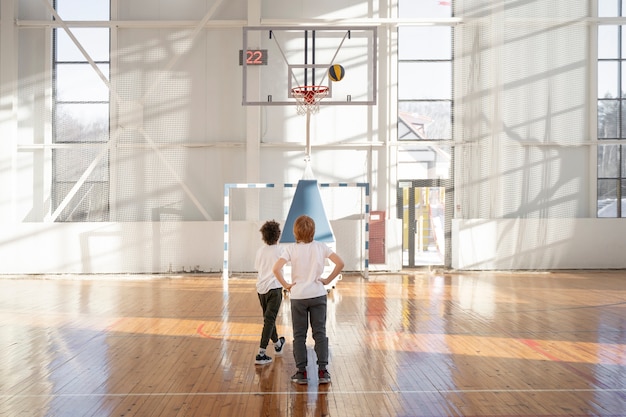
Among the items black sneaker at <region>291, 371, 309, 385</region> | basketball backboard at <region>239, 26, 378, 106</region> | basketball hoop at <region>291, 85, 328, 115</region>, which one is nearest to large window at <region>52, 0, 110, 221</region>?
basketball backboard at <region>239, 26, 378, 106</region>

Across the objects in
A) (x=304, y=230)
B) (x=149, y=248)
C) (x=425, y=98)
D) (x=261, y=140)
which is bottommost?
(x=149, y=248)

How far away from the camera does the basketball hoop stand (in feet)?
41.4

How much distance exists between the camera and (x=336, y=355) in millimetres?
6062

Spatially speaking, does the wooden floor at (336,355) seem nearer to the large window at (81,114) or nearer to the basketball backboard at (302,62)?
the large window at (81,114)

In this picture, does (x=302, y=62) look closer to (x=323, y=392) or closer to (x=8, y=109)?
(x=8, y=109)

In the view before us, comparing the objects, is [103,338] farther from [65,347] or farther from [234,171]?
[234,171]

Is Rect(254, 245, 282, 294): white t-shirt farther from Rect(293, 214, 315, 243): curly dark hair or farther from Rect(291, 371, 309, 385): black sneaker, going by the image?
Rect(291, 371, 309, 385): black sneaker

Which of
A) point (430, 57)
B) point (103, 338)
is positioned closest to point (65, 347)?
point (103, 338)

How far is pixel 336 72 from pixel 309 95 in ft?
2.13

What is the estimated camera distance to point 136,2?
14.7m

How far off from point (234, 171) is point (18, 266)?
483 centimetres

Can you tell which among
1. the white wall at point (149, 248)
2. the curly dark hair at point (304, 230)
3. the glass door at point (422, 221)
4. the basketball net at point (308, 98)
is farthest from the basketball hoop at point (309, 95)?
the curly dark hair at point (304, 230)

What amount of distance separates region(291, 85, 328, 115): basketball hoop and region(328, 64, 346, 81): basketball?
268 mm

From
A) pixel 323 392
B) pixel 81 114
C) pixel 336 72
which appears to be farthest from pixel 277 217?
pixel 323 392
